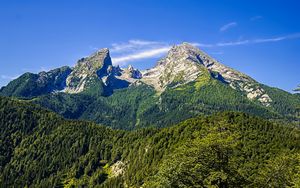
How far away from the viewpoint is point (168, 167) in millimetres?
54688

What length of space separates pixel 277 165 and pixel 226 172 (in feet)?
131

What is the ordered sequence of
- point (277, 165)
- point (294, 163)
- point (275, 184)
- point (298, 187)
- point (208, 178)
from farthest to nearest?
1. point (294, 163)
2. point (277, 165)
3. point (275, 184)
4. point (298, 187)
5. point (208, 178)

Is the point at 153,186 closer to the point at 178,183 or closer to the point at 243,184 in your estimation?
the point at 178,183

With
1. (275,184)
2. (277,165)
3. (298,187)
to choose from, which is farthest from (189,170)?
(277,165)

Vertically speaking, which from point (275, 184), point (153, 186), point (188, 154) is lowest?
point (275, 184)

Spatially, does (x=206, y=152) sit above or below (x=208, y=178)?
above

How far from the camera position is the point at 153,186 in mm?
58031

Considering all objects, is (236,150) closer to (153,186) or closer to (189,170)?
(189,170)

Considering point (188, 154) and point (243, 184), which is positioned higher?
point (188, 154)

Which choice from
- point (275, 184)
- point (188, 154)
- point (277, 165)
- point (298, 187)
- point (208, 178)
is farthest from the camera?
point (277, 165)

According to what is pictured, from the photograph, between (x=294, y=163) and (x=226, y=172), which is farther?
(x=294, y=163)

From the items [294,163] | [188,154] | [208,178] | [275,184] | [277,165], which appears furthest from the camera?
[294,163]

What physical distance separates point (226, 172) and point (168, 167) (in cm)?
863

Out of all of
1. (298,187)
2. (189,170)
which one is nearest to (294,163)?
(298,187)
